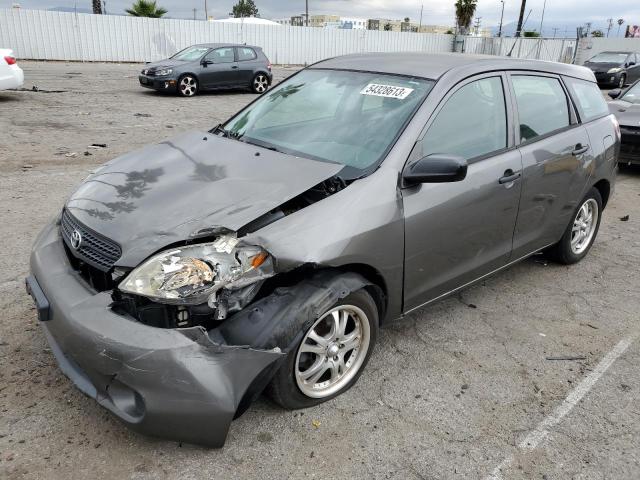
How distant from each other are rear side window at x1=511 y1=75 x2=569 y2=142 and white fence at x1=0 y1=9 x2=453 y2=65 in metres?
24.5

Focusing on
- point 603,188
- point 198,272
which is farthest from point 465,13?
point 198,272

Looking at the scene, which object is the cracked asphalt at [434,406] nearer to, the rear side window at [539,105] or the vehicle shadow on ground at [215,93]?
the rear side window at [539,105]

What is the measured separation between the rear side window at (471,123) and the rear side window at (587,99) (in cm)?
114

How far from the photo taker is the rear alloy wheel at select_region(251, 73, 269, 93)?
53.1ft

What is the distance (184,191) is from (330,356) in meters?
1.13

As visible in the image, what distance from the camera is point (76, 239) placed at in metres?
2.68

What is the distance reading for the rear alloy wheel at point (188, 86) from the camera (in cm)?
1441

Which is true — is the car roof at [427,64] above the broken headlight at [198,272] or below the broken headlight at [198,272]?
above

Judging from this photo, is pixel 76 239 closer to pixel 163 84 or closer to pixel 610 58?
pixel 163 84

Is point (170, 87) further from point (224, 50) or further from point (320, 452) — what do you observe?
point (320, 452)

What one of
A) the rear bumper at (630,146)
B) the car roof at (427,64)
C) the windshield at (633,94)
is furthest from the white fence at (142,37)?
the car roof at (427,64)

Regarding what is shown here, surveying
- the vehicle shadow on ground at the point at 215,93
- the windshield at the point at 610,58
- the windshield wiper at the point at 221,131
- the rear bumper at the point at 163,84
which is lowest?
the vehicle shadow on ground at the point at 215,93

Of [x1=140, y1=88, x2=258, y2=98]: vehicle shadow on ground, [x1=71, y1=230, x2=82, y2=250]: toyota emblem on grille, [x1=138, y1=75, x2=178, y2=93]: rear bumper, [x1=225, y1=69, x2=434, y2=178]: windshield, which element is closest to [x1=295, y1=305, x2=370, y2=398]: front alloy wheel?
[x1=225, y1=69, x2=434, y2=178]: windshield

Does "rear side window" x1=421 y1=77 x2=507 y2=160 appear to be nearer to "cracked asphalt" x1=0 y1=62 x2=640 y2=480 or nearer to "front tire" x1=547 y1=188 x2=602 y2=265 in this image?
"cracked asphalt" x1=0 y1=62 x2=640 y2=480
